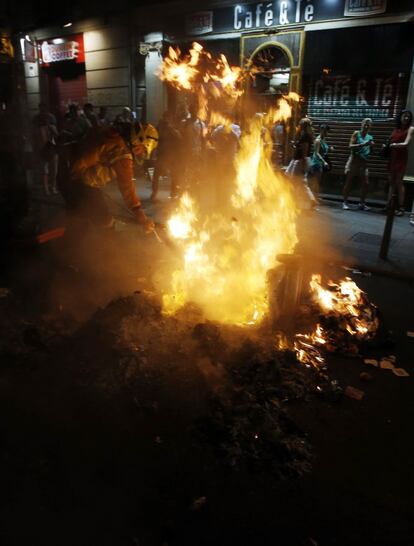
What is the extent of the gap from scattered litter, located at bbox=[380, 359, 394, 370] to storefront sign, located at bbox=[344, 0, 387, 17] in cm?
1082

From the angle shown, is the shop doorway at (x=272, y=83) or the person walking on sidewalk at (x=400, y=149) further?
the shop doorway at (x=272, y=83)

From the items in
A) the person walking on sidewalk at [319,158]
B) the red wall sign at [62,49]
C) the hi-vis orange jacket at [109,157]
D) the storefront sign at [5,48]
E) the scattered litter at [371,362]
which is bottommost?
the scattered litter at [371,362]

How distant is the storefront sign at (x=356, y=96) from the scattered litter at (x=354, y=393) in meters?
10.2

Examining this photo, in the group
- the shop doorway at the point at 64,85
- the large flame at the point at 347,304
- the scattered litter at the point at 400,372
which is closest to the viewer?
the scattered litter at the point at 400,372

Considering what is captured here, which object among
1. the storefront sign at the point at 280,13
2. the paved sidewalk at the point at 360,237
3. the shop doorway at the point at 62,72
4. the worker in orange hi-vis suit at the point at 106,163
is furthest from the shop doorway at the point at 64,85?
the worker in orange hi-vis suit at the point at 106,163

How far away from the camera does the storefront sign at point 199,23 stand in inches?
575

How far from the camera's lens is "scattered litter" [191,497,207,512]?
281 centimetres

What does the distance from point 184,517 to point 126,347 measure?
6.24 feet

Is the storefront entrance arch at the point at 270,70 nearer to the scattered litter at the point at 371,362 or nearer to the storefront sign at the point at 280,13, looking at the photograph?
the storefront sign at the point at 280,13

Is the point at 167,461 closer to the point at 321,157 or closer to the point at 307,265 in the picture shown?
the point at 307,265

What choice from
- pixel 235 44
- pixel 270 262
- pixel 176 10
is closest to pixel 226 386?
pixel 270 262

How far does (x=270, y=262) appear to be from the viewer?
584cm

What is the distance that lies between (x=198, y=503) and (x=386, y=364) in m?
2.67

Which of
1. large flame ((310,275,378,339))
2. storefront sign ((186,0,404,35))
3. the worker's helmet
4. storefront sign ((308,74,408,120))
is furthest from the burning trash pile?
storefront sign ((186,0,404,35))
